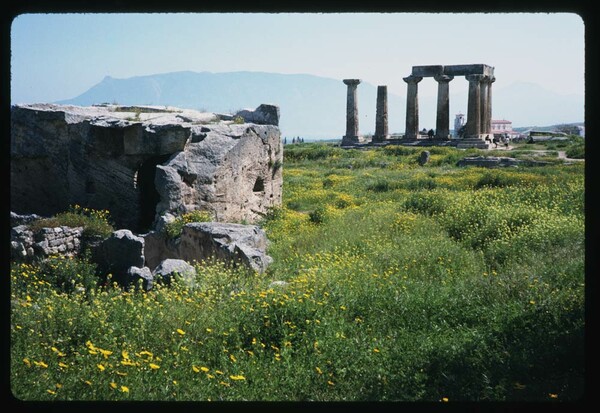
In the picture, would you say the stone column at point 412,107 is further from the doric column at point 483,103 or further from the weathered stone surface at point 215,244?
the weathered stone surface at point 215,244

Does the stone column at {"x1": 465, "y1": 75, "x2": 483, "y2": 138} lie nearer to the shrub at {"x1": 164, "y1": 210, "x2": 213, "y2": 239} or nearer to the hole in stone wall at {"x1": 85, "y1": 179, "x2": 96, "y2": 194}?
the shrub at {"x1": 164, "y1": 210, "x2": 213, "y2": 239}

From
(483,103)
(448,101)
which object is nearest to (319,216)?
(448,101)

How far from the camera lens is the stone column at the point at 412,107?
147 feet

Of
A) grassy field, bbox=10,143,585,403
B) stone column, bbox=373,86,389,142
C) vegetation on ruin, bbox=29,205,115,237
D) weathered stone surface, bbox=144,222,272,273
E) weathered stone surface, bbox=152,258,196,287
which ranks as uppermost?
stone column, bbox=373,86,389,142

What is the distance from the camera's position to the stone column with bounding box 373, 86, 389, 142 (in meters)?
46.8

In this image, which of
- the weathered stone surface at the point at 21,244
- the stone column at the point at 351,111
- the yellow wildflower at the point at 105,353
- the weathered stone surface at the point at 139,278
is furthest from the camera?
the stone column at the point at 351,111

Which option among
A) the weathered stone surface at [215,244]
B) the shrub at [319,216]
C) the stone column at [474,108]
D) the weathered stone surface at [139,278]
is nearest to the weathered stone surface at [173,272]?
the weathered stone surface at [139,278]

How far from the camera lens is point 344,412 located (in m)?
3.38

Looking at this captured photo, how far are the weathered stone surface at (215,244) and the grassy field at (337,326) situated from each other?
419 mm

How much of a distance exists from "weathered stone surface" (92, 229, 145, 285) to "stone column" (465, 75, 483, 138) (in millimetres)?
35269

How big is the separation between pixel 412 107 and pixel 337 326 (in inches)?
1558

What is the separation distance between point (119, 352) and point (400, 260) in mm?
5434

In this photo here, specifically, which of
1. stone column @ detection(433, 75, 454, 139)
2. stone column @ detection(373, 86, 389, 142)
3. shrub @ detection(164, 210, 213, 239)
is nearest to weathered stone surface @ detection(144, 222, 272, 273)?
shrub @ detection(164, 210, 213, 239)

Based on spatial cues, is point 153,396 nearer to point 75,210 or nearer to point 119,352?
point 119,352
